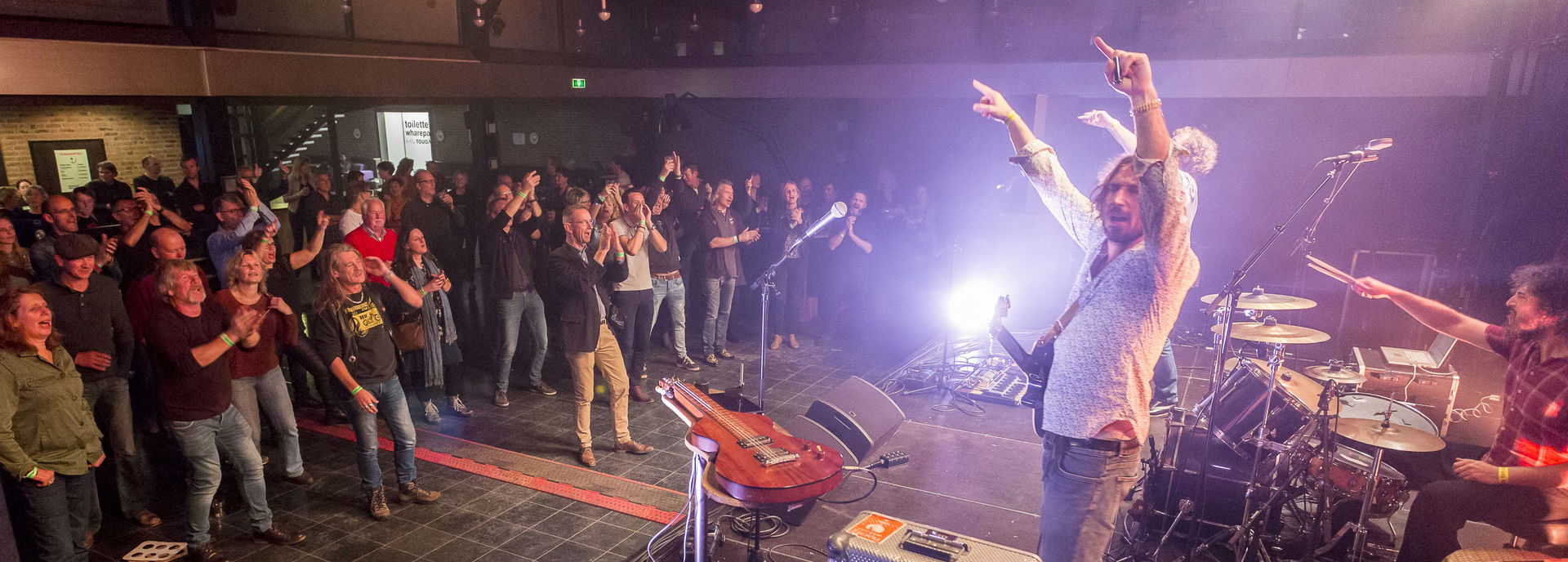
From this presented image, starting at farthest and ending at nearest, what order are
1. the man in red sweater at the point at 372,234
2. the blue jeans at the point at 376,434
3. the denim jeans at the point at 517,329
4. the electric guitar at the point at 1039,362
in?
the denim jeans at the point at 517,329 < the man in red sweater at the point at 372,234 < the blue jeans at the point at 376,434 < the electric guitar at the point at 1039,362

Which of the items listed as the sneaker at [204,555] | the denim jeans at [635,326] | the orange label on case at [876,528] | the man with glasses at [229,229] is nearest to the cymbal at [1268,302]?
Result: the orange label on case at [876,528]

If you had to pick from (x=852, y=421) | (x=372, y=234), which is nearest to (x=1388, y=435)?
(x=852, y=421)

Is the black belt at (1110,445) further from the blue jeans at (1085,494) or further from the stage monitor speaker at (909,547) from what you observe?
the stage monitor speaker at (909,547)

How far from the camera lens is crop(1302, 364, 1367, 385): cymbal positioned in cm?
386

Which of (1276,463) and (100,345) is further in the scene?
(100,345)

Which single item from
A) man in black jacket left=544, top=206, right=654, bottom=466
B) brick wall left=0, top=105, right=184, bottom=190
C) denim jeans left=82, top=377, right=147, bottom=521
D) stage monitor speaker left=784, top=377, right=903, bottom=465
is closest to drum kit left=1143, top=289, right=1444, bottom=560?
stage monitor speaker left=784, top=377, right=903, bottom=465

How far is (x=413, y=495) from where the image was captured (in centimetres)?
446

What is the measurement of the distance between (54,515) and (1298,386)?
5582 millimetres

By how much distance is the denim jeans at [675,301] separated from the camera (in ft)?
21.9

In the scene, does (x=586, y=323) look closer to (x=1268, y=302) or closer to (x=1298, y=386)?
(x=1298, y=386)

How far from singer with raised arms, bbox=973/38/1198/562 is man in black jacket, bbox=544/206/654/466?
127 inches

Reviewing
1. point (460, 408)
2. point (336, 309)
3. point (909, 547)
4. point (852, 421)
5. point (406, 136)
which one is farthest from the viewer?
point (406, 136)

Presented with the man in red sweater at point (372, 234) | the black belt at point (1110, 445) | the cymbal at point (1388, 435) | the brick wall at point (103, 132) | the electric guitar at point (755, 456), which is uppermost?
the brick wall at point (103, 132)

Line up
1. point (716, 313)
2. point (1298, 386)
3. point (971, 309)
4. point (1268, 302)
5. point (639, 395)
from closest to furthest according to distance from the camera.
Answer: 1. point (1298, 386)
2. point (1268, 302)
3. point (639, 395)
4. point (716, 313)
5. point (971, 309)
